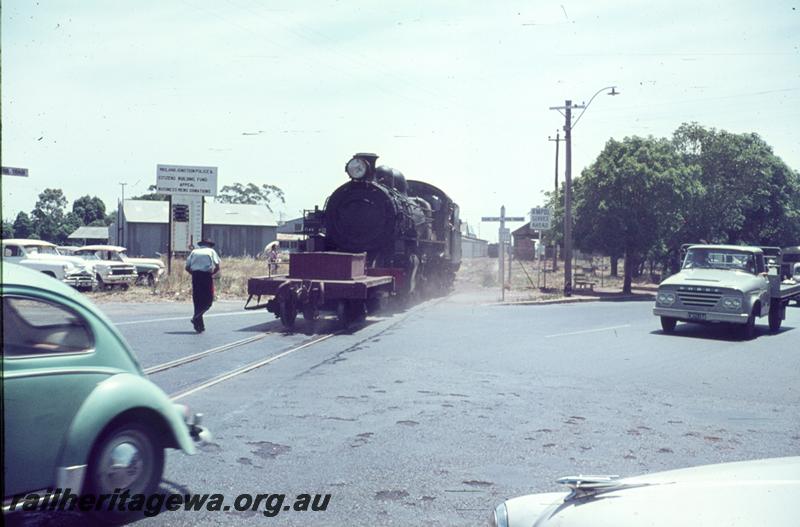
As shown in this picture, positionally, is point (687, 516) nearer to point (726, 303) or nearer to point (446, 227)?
point (726, 303)

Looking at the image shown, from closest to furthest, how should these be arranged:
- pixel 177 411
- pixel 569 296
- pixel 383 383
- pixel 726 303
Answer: pixel 177 411
pixel 383 383
pixel 726 303
pixel 569 296

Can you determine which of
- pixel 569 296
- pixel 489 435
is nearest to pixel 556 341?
pixel 489 435

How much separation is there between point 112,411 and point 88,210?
102491mm

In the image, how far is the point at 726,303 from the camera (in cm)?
1516

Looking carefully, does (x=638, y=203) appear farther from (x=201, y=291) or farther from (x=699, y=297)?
(x=201, y=291)

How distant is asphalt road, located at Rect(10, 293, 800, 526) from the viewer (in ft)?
16.5

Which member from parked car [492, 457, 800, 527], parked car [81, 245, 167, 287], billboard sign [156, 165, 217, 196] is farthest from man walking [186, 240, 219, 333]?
billboard sign [156, 165, 217, 196]

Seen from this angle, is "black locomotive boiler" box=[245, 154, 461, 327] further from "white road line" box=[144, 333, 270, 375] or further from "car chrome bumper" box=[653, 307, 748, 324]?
"car chrome bumper" box=[653, 307, 748, 324]

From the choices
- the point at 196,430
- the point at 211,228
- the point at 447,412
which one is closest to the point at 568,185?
the point at 447,412

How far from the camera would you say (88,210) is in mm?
98500

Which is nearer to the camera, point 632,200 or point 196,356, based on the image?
point 196,356

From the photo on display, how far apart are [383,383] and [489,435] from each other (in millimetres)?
2543

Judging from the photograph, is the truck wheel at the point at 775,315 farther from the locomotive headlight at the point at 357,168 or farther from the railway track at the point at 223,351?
the railway track at the point at 223,351

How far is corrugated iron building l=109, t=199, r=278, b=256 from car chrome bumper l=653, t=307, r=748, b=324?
2022 inches
